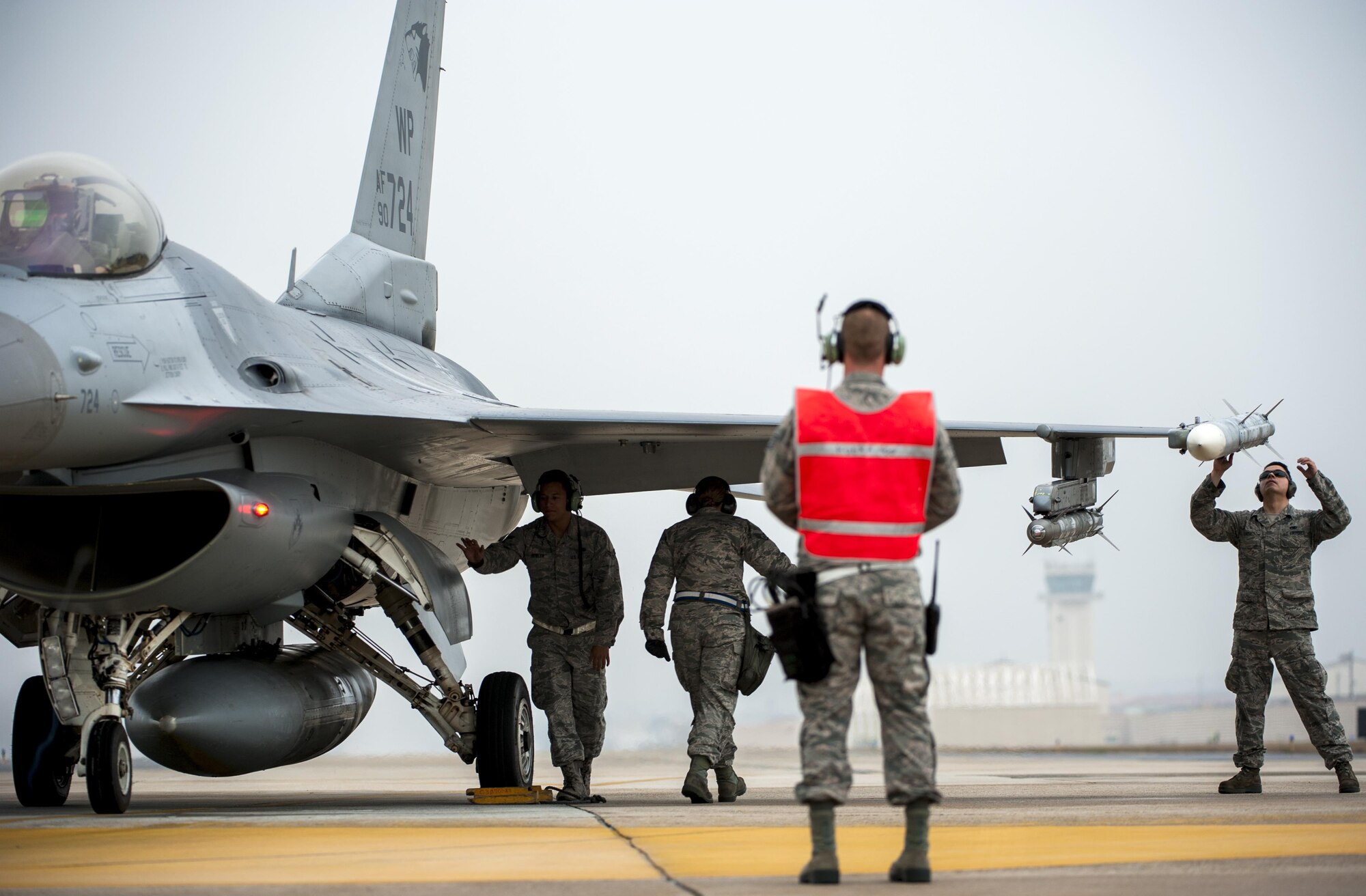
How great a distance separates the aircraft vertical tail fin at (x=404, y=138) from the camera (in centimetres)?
1336

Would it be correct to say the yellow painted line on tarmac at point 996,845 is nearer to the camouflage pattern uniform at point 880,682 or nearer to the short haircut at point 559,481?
the camouflage pattern uniform at point 880,682

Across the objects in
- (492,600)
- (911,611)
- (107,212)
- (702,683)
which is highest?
(107,212)

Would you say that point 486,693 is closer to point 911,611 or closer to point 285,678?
point 285,678

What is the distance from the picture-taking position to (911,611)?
4715 millimetres

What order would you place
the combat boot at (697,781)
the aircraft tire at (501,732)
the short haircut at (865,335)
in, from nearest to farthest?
the short haircut at (865,335), the combat boot at (697,781), the aircraft tire at (501,732)

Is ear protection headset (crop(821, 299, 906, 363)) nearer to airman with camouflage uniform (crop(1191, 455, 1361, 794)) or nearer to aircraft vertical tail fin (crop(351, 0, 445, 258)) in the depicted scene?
airman with camouflage uniform (crop(1191, 455, 1361, 794))

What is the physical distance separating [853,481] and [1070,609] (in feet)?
603

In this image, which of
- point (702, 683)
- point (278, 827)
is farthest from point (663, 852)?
point (702, 683)

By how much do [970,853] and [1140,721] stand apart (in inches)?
3467

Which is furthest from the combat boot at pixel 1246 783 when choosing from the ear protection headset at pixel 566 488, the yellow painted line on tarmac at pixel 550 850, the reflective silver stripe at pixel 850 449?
the reflective silver stripe at pixel 850 449

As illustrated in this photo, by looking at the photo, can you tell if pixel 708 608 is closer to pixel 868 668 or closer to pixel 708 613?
pixel 708 613

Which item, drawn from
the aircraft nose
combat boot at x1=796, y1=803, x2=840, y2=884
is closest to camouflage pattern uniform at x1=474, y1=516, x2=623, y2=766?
the aircraft nose

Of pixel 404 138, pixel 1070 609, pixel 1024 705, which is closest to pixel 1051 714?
pixel 1024 705

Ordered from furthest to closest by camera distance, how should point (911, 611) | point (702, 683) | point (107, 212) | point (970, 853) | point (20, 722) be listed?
point (20, 722) < point (702, 683) < point (107, 212) < point (970, 853) < point (911, 611)
